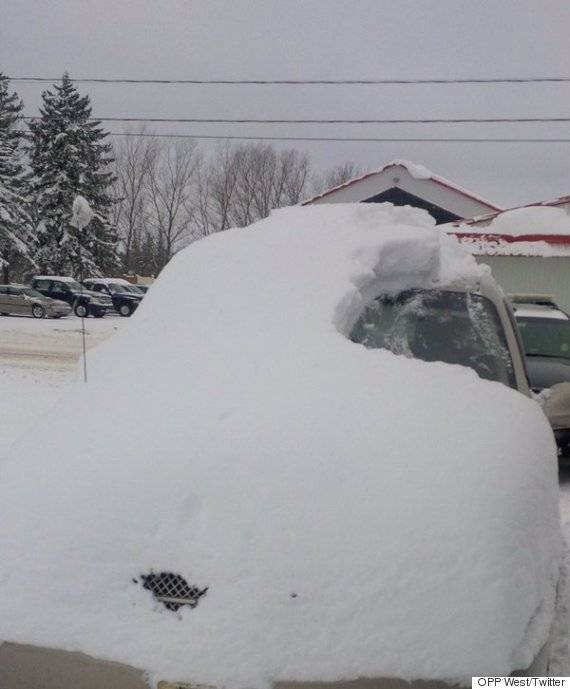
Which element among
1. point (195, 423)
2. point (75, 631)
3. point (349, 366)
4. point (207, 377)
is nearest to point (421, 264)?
point (349, 366)

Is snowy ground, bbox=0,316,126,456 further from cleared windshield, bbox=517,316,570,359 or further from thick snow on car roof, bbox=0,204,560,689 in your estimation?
cleared windshield, bbox=517,316,570,359

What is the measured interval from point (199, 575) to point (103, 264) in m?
43.8

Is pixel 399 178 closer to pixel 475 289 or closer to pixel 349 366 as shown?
pixel 475 289

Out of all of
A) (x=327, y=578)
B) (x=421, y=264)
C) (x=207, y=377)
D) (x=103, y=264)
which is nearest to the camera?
(x=327, y=578)

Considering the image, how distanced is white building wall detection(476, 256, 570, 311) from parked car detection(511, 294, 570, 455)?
5815 mm

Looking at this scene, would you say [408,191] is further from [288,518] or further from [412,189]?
[288,518]

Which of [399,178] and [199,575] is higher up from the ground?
[399,178]

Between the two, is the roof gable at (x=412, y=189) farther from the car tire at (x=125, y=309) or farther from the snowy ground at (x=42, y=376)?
the car tire at (x=125, y=309)

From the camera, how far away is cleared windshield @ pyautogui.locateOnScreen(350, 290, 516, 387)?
3.41 metres

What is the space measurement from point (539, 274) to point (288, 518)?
15.1 metres

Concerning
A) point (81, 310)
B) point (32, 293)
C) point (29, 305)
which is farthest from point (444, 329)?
point (32, 293)

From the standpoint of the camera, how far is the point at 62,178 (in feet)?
131

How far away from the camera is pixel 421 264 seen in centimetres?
371

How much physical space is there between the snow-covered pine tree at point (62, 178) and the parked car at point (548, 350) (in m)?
33.3
